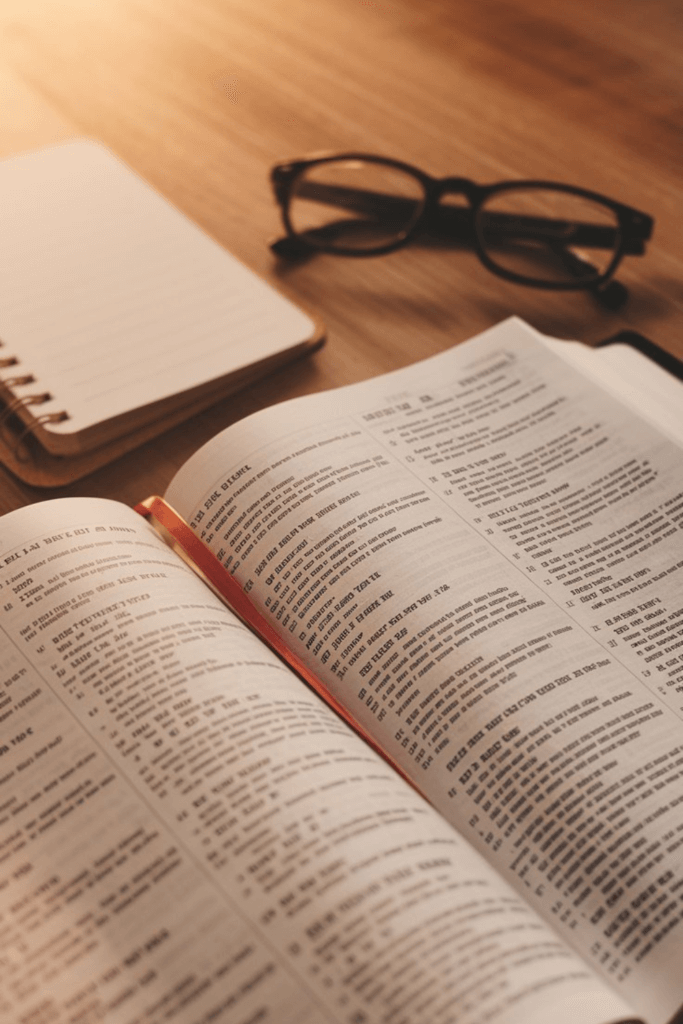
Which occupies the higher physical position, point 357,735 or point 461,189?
point 461,189

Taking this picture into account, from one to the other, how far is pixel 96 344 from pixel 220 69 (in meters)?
0.49

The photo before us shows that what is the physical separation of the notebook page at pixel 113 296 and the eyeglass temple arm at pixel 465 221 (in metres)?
0.13

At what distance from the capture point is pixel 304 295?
0.72 metres

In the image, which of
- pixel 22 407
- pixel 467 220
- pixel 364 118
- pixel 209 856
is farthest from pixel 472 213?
pixel 209 856

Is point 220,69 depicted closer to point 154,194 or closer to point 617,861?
point 154,194

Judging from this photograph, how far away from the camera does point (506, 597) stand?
47cm

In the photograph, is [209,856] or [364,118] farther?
[364,118]

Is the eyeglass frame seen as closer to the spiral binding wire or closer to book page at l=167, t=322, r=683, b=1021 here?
book page at l=167, t=322, r=683, b=1021

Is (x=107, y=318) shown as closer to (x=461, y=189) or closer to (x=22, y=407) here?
(x=22, y=407)

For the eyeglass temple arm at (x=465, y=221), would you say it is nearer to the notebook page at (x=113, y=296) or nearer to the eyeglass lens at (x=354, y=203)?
the eyeglass lens at (x=354, y=203)

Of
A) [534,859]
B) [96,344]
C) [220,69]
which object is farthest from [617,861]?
[220,69]

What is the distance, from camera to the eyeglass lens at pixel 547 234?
0.73 m

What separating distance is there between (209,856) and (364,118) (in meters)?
0.75

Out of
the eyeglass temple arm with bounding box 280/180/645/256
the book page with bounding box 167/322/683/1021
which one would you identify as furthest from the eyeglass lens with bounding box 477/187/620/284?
the book page with bounding box 167/322/683/1021
